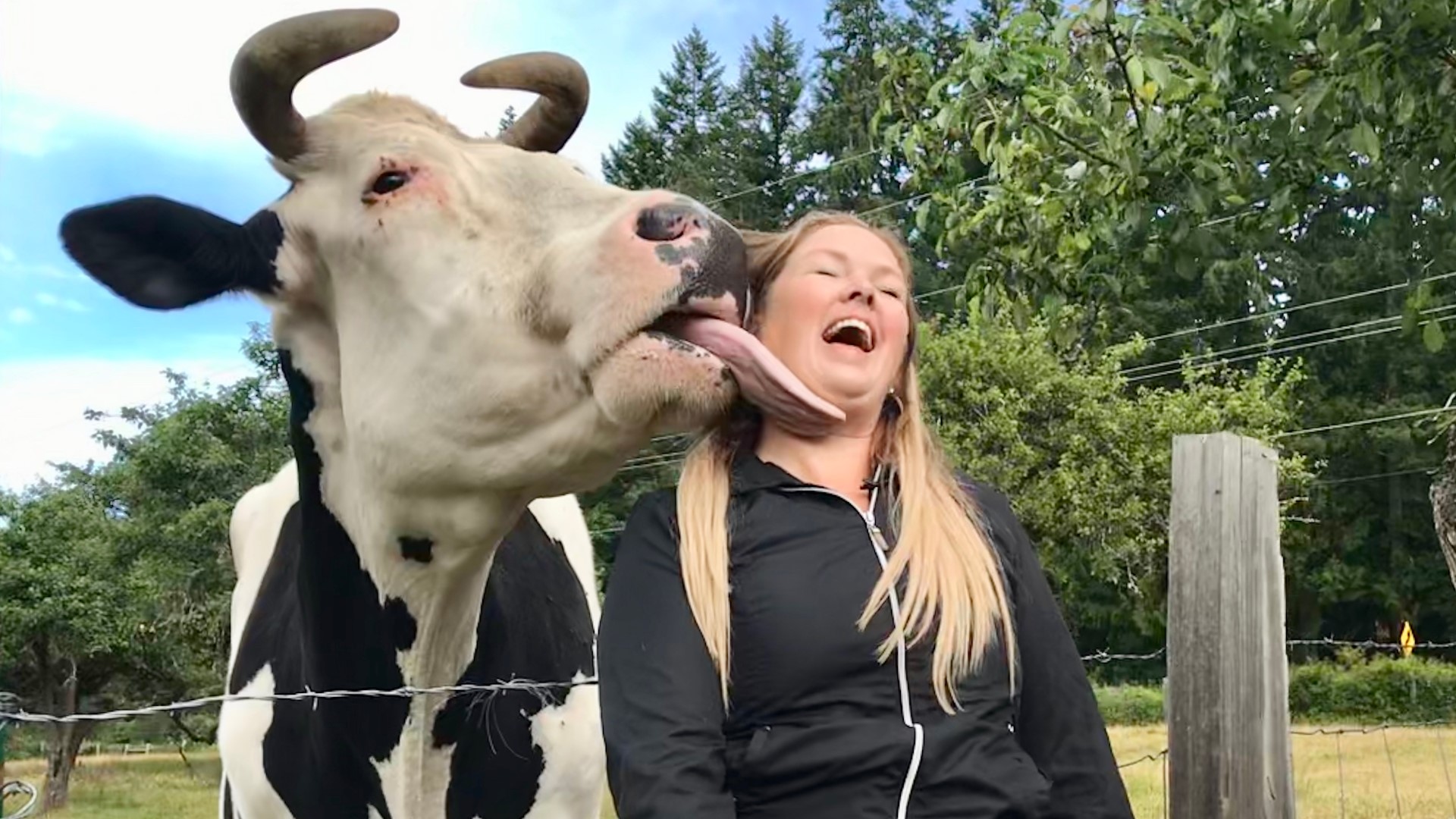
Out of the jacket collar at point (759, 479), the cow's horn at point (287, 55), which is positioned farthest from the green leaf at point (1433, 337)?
the cow's horn at point (287, 55)

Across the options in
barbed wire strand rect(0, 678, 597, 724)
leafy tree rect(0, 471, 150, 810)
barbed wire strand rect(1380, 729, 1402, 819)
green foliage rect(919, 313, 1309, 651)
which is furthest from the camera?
green foliage rect(919, 313, 1309, 651)

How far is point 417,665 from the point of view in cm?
261

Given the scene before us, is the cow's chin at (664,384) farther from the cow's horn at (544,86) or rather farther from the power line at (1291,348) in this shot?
A: the power line at (1291,348)

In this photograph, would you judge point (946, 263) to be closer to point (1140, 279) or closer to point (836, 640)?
point (1140, 279)

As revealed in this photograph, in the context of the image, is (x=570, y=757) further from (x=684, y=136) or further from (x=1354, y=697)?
(x=684, y=136)

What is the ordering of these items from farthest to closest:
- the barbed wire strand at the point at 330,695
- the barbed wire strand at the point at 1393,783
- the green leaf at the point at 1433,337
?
the barbed wire strand at the point at 1393,783, the green leaf at the point at 1433,337, the barbed wire strand at the point at 330,695

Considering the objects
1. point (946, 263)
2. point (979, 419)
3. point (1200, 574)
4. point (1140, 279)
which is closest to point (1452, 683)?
point (979, 419)

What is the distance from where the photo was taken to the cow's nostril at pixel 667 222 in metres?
2.10

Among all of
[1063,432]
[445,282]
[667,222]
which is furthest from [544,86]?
[1063,432]

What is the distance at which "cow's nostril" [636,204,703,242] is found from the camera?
82.8 inches

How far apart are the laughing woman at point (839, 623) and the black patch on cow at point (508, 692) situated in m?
0.87

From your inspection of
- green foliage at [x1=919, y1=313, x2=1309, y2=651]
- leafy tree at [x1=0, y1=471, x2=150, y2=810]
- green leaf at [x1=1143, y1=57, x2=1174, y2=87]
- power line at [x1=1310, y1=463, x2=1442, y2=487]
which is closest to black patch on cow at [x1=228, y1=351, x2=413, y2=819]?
green leaf at [x1=1143, y1=57, x2=1174, y2=87]

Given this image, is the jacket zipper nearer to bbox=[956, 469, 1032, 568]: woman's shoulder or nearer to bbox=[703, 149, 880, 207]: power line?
bbox=[956, 469, 1032, 568]: woman's shoulder

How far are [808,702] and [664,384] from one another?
554mm
